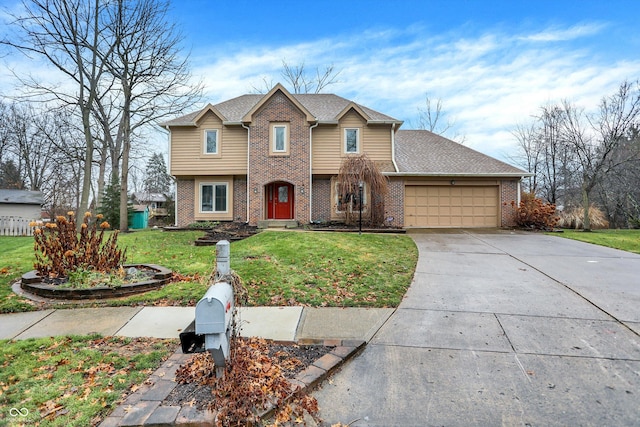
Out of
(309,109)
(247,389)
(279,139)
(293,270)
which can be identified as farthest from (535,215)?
(247,389)

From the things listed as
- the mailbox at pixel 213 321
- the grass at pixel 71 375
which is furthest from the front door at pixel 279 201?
the mailbox at pixel 213 321

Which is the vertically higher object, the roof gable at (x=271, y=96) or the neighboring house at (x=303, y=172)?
the roof gable at (x=271, y=96)

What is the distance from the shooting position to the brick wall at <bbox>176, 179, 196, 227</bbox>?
17031mm

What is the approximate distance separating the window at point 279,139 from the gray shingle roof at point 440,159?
232 inches

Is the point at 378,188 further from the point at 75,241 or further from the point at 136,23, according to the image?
the point at 136,23

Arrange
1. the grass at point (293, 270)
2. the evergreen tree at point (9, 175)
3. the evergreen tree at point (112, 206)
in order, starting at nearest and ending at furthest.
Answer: the grass at point (293, 270) < the evergreen tree at point (112, 206) < the evergreen tree at point (9, 175)

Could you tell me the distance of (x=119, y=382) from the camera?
2859 mm

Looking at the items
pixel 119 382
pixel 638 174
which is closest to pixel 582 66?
pixel 638 174

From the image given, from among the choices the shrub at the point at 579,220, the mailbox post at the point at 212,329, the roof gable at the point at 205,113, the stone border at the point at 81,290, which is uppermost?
the roof gable at the point at 205,113

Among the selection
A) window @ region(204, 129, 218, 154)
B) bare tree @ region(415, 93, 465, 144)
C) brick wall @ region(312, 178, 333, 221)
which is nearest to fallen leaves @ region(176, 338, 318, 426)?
brick wall @ region(312, 178, 333, 221)

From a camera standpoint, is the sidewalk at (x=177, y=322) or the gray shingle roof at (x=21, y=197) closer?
the sidewalk at (x=177, y=322)

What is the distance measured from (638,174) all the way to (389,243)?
2014 centimetres

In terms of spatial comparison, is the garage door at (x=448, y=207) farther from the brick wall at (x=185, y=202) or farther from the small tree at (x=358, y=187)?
the brick wall at (x=185, y=202)

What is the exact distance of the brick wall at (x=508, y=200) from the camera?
53.6 feet
